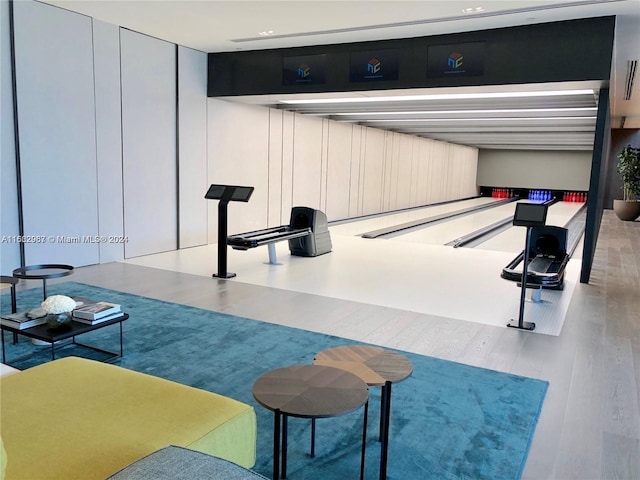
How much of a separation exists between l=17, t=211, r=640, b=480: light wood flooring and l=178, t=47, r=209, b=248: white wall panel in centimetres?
149

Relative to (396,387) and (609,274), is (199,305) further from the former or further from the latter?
(609,274)

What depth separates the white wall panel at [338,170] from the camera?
11156 millimetres

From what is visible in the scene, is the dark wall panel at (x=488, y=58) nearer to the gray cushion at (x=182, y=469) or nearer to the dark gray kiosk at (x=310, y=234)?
the dark gray kiosk at (x=310, y=234)

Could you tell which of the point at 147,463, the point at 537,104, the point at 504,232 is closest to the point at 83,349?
the point at 147,463

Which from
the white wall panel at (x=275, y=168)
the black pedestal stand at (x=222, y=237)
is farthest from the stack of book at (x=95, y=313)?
the white wall panel at (x=275, y=168)

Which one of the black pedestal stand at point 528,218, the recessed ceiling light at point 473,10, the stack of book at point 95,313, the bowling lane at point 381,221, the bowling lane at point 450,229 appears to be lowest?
the bowling lane at point 450,229

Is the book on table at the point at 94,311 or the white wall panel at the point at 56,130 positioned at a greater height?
the white wall panel at the point at 56,130

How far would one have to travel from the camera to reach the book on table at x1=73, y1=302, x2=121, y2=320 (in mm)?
3158

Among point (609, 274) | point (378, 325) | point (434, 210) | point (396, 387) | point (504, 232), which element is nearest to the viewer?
point (396, 387)

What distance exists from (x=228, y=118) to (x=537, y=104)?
181 inches

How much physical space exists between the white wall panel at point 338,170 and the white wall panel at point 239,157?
2.34 meters

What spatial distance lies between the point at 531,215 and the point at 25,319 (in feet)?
11.8

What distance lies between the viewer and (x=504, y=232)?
36.5 feet

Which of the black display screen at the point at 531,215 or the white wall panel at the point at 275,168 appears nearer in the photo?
the black display screen at the point at 531,215
